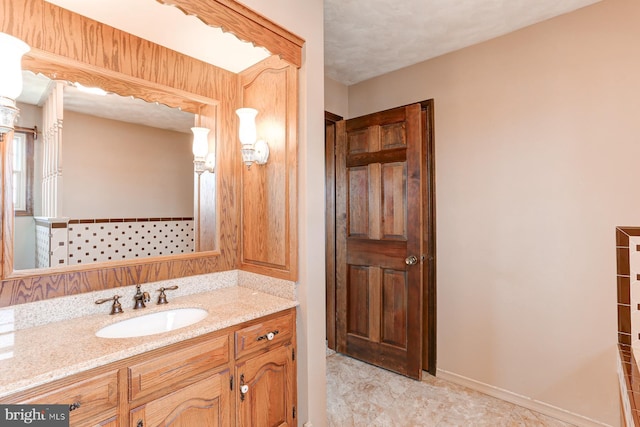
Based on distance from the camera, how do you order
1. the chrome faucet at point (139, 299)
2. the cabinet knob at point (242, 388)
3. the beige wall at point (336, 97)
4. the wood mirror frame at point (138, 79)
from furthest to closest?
the beige wall at point (336, 97)
the chrome faucet at point (139, 299)
the cabinet knob at point (242, 388)
the wood mirror frame at point (138, 79)

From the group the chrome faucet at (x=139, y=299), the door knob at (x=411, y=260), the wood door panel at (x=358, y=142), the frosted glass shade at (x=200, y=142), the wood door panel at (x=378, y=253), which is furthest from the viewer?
the wood door panel at (x=358, y=142)

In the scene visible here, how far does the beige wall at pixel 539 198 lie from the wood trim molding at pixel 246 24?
1443 millimetres

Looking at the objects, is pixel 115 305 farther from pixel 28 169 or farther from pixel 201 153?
pixel 201 153

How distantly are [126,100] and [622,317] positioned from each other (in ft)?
10.2

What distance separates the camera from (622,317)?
73.0 inches

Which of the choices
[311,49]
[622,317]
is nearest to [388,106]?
[311,49]

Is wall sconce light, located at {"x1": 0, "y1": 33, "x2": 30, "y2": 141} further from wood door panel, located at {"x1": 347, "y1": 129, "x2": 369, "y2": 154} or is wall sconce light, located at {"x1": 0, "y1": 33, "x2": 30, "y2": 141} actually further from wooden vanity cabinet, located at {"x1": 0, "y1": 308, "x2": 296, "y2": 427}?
wood door panel, located at {"x1": 347, "y1": 129, "x2": 369, "y2": 154}

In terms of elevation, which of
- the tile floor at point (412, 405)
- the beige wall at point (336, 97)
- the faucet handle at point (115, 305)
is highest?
the beige wall at point (336, 97)

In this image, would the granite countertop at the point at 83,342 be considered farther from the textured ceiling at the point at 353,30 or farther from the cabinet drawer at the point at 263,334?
the textured ceiling at the point at 353,30

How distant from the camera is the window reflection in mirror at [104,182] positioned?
4.65 ft

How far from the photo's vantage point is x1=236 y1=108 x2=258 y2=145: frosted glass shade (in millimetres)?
1839

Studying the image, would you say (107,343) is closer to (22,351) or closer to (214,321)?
(22,351)

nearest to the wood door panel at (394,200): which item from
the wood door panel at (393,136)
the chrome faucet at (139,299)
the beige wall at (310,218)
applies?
the wood door panel at (393,136)

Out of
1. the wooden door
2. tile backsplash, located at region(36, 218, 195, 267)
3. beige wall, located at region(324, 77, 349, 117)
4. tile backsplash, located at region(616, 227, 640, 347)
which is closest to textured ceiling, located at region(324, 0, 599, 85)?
beige wall, located at region(324, 77, 349, 117)
